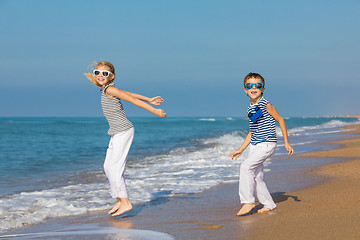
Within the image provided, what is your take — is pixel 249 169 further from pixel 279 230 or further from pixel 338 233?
pixel 338 233

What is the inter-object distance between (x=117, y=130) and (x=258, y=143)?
1.70 m

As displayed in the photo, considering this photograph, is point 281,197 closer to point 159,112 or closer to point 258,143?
point 258,143

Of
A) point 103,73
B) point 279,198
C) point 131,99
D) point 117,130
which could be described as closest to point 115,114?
point 117,130

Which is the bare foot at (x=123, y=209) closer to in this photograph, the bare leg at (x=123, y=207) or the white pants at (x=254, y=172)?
the bare leg at (x=123, y=207)

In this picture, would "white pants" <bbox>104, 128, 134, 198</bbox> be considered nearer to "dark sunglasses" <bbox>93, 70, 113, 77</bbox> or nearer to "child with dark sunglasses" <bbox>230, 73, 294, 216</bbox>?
"dark sunglasses" <bbox>93, 70, 113, 77</bbox>

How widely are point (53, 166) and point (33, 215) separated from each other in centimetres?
697

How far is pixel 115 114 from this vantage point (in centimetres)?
509

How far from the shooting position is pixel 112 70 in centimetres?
525

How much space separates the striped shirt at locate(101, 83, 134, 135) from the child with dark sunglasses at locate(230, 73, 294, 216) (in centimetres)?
151

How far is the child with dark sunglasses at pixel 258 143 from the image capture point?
466 centimetres

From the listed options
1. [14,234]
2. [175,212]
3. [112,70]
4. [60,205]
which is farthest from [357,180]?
[14,234]

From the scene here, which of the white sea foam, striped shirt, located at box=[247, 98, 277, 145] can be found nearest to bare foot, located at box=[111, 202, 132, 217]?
the white sea foam

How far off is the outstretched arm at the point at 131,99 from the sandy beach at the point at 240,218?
4.10 ft

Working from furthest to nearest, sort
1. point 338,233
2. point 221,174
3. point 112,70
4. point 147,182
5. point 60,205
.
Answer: point 221,174 → point 147,182 → point 60,205 → point 112,70 → point 338,233
